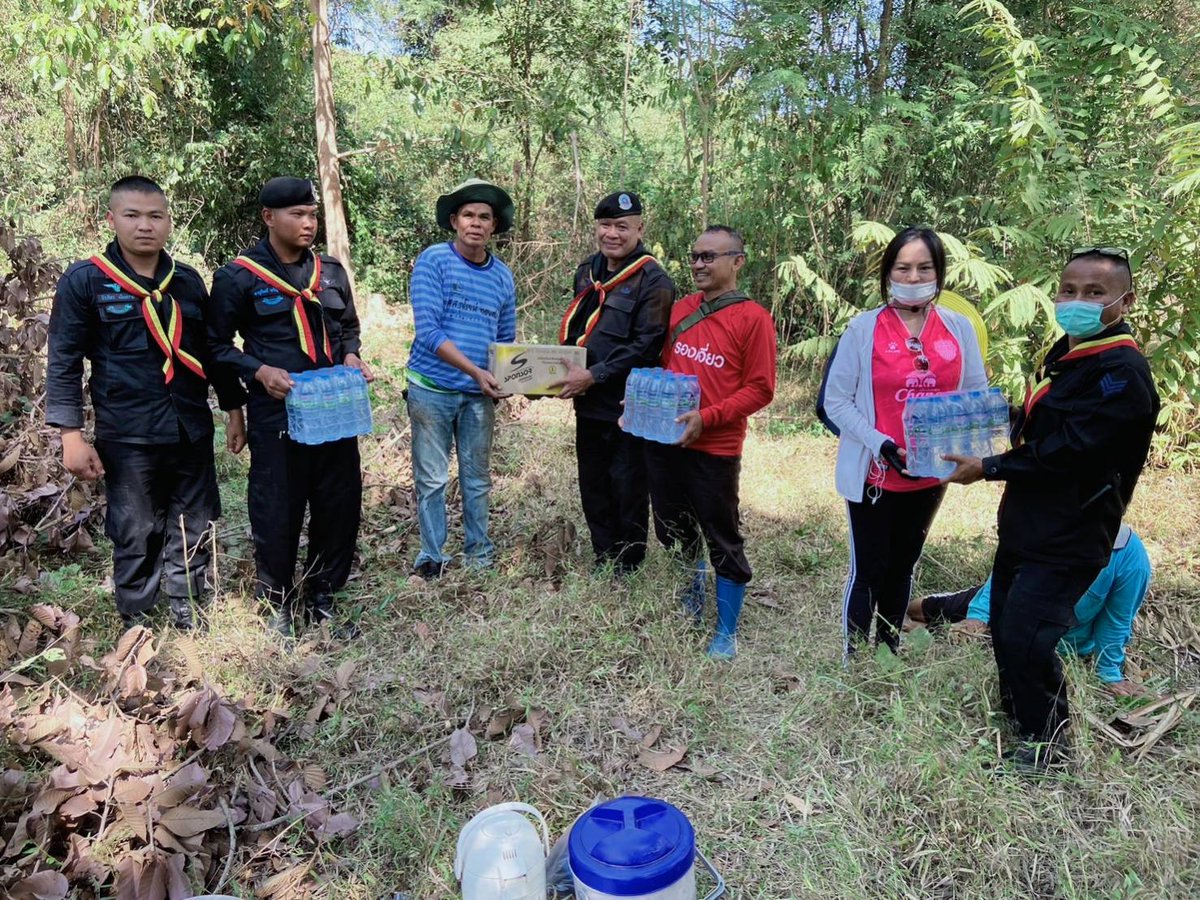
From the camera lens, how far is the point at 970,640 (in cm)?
347

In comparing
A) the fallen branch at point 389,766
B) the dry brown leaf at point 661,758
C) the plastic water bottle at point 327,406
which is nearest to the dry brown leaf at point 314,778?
the fallen branch at point 389,766

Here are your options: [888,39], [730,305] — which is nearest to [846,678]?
[730,305]

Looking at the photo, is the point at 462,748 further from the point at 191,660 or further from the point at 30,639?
the point at 30,639

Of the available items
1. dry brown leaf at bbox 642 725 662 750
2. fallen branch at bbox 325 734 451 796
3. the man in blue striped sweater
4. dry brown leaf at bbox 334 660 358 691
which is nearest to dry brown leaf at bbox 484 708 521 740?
fallen branch at bbox 325 734 451 796

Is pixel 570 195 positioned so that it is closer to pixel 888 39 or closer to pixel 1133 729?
pixel 888 39

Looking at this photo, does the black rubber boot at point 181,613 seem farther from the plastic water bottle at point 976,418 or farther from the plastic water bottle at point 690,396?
the plastic water bottle at point 976,418

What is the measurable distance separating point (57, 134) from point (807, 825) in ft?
45.5

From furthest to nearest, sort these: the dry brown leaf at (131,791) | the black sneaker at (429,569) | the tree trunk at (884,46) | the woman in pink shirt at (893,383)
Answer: the tree trunk at (884,46) → the black sneaker at (429,569) → the woman in pink shirt at (893,383) → the dry brown leaf at (131,791)

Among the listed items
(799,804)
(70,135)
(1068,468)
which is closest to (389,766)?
(799,804)

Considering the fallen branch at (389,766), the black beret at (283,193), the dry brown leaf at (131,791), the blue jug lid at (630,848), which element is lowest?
the fallen branch at (389,766)

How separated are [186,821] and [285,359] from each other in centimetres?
193

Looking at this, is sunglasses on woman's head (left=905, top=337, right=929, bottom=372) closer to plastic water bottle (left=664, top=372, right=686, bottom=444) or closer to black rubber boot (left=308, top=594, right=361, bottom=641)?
plastic water bottle (left=664, top=372, right=686, bottom=444)

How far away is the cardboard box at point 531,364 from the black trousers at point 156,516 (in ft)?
4.49

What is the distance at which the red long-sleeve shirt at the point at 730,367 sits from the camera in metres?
3.25
